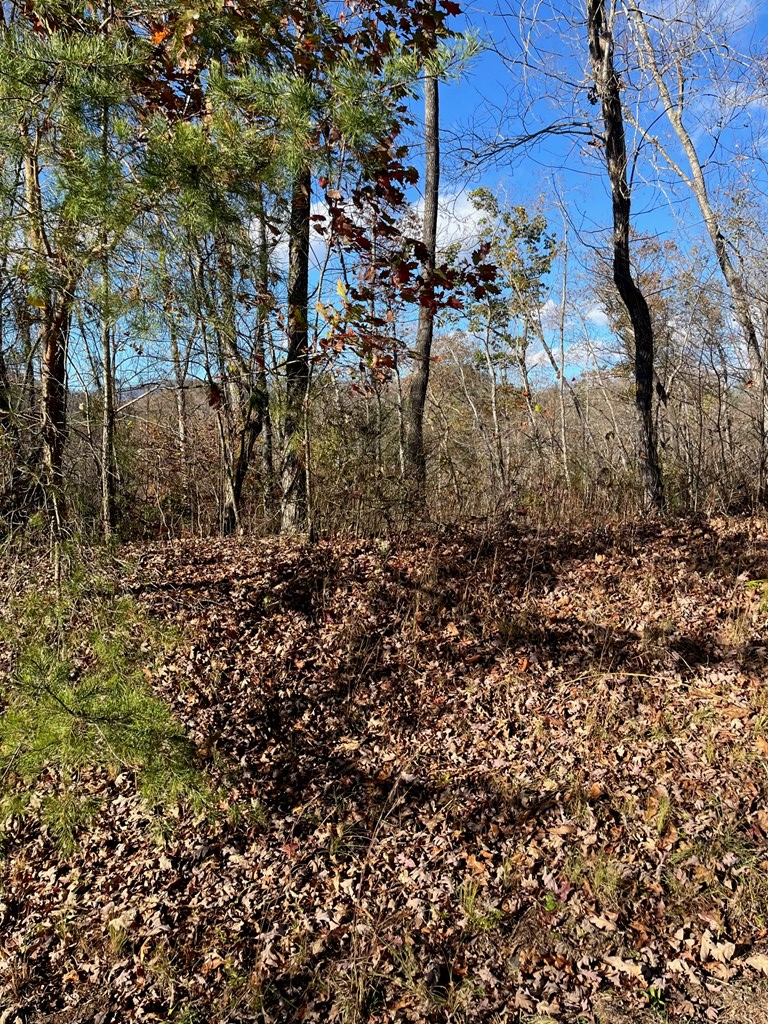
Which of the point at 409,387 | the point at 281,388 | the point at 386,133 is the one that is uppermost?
the point at 386,133

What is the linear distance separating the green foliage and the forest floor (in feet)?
0.58

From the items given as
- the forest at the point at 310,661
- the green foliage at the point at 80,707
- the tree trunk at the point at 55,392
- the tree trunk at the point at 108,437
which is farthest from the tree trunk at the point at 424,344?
the green foliage at the point at 80,707

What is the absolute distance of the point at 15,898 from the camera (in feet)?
10.8

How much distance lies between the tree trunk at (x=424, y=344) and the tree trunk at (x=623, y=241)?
1.79 m

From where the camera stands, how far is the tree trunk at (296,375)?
5.25 m

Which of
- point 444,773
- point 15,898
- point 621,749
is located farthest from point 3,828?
point 621,749

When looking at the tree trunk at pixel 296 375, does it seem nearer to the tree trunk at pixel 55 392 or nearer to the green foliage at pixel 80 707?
the tree trunk at pixel 55 392

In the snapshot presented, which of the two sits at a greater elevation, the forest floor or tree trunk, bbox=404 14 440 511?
tree trunk, bbox=404 14 440 511

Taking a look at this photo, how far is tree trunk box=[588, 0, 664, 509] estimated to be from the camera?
5.56m

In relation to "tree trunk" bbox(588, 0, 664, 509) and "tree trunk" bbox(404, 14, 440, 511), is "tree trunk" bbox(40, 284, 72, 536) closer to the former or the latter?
"tree trunk" bbox(404, 14, 440, 511)

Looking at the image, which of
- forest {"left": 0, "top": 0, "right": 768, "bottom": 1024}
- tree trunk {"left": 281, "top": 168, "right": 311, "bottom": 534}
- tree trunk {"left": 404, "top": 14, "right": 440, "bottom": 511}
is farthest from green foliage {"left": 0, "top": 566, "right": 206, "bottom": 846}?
tree trunk {"left": 404, "top": 14, "right": 440, "bottom": 511}

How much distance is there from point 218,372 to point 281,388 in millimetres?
811

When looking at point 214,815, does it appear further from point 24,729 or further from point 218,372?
point 218,372

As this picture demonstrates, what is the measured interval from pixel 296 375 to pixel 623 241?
3.34 m
